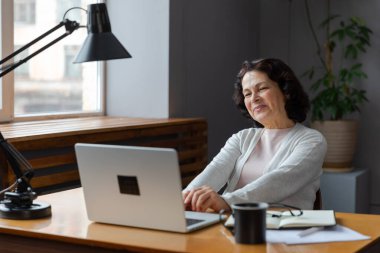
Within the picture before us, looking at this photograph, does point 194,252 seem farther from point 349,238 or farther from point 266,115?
point 266,115

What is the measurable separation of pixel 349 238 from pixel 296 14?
13.1ft

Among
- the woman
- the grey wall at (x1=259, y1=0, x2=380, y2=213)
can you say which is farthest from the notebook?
the grey wall at (x1=259, y1=0, x2=380, y2=213)

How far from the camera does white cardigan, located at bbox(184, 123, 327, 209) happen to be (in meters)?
2.67

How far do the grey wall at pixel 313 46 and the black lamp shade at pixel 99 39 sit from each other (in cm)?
344

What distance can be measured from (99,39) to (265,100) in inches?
29.9

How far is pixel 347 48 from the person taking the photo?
5383 mm

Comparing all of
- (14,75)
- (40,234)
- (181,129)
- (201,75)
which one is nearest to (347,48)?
(201,75)

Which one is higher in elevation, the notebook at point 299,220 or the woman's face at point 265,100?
the woman's face at point 265,100

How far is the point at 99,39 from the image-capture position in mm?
2551

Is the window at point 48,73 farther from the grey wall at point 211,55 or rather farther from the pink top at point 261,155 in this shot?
the pink top at point 261,155

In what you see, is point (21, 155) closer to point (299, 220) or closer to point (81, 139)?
point (299, 220)

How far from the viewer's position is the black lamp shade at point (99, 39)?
2.53 metres

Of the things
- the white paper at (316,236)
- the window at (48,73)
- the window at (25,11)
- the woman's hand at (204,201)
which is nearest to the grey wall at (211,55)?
the window at (48,73)

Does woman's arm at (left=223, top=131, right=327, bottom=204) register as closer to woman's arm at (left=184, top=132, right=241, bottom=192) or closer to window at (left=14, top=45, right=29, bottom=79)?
woman's arm at (left=184, top=132, right=241, bottom=192)
